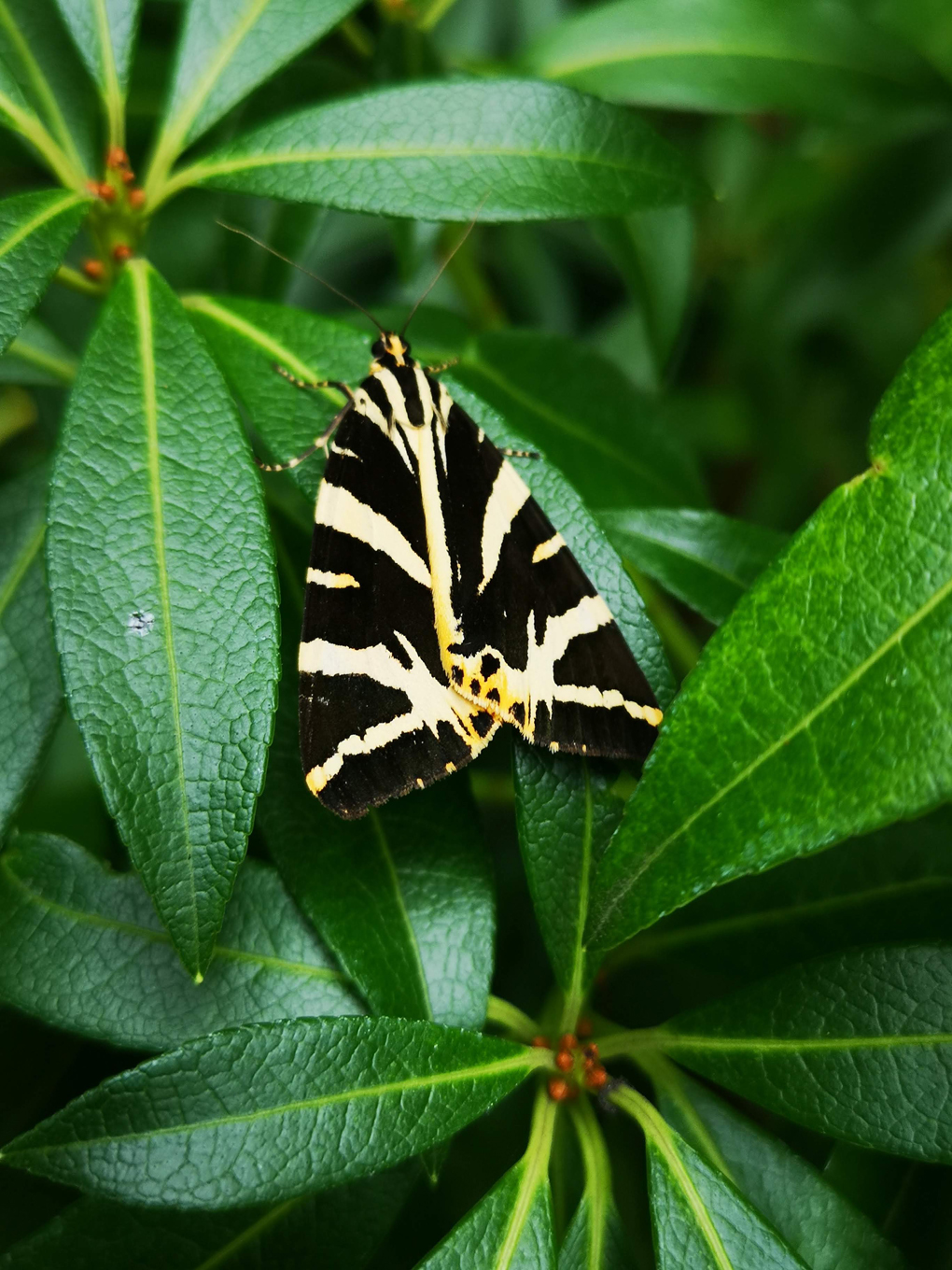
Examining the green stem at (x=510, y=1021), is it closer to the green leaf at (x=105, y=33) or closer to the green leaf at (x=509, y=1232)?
the green leaf at (x=509, y=1232)

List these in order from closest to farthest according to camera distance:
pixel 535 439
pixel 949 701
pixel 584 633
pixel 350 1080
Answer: pixel 949 701, pixel 350 1080, pixel 584 633, pixel 535 439

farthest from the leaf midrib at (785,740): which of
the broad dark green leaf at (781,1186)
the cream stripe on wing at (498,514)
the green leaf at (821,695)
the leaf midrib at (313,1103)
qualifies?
the cream stripe on wing at (498,514)

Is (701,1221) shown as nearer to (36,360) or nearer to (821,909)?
(821,909)

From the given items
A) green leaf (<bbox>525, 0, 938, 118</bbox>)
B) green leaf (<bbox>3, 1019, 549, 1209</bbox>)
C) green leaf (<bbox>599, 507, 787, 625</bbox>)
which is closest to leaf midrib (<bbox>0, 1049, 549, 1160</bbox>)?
green leaf (<bbox>3, 1019, 549, 1209</bbox>)

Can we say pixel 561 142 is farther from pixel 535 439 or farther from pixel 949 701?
pixel 949 701

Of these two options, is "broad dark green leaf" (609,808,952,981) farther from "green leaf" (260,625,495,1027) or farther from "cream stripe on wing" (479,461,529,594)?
"cream stripe on wing" (479,461,529,594)

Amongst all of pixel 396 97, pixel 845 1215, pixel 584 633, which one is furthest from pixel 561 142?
pixel 845 1215
